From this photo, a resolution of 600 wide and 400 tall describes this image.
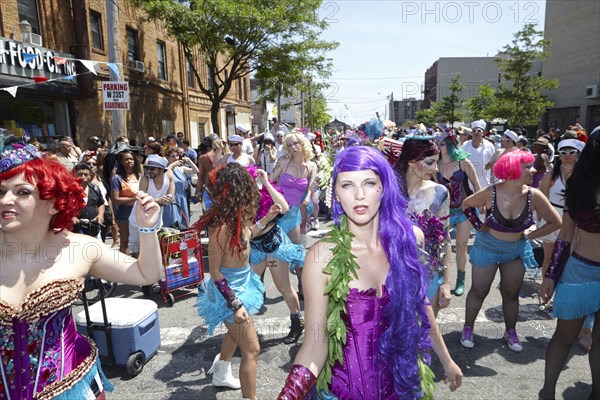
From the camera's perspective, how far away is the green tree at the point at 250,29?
637 inches

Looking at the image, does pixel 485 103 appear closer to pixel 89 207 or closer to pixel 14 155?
pixel 89 207

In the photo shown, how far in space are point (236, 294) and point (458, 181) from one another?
3593 millimetres

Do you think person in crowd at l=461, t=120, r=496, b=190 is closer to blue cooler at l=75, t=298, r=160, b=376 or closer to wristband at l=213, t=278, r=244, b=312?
wristband at l=213, t=278, r=244, b=312

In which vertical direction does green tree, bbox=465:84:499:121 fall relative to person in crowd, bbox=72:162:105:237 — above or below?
above

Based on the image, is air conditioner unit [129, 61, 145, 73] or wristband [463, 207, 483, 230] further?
air conditioner unit [129, 61, 145, 73]

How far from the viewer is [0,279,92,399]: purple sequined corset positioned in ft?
6.04

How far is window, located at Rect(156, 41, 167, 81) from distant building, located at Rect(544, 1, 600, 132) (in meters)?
28.1

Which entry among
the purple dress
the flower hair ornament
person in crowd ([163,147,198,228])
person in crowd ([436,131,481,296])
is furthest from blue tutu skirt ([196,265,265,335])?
person in crowd ([436,131,481,296])

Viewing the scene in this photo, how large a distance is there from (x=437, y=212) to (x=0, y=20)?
12.8 metres

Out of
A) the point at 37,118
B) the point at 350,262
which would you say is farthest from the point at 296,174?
the point at 37,118

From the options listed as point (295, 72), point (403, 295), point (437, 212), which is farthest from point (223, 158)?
point (295, 72)

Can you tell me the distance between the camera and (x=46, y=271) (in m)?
1.97

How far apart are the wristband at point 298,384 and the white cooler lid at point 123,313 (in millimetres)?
2521

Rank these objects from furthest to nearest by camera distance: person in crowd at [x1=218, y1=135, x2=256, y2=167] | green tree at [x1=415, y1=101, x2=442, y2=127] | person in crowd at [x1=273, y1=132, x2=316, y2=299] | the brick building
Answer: green tree at [x1=415, y1=101, x2=442, y2=127], the brick building, person in crowd at [x1=218, y1=135, x2=256, y2=167], person in crowd at [x1=273, y1=132, x2=316, y2=299]
